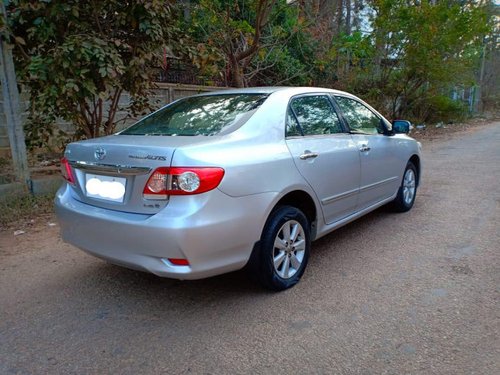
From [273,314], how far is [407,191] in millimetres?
3163

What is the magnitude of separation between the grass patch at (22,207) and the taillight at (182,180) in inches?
121

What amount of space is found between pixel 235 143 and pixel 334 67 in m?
12.8

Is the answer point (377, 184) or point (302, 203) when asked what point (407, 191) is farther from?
point (302, 203)

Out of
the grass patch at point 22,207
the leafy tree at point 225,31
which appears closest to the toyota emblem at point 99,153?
the grass patch at point 22,207

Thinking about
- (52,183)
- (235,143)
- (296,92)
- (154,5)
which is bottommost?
(52,183)

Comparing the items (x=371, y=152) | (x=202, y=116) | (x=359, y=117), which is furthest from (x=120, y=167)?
(x=359, y=117)

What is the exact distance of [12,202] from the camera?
530cm

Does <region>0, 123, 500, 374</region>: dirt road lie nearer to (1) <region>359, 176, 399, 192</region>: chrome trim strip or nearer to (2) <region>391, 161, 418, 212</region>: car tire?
(1) <region>359, 176, 399, 192</region>: chrome trim strip

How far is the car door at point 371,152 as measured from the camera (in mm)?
4246

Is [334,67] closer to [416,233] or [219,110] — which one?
[416,233]

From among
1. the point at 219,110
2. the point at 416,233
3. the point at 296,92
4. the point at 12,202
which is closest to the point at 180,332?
the point at 219,110

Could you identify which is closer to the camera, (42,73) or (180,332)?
(180,332)

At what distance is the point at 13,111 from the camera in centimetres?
552

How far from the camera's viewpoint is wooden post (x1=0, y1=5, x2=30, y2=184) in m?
5.42
